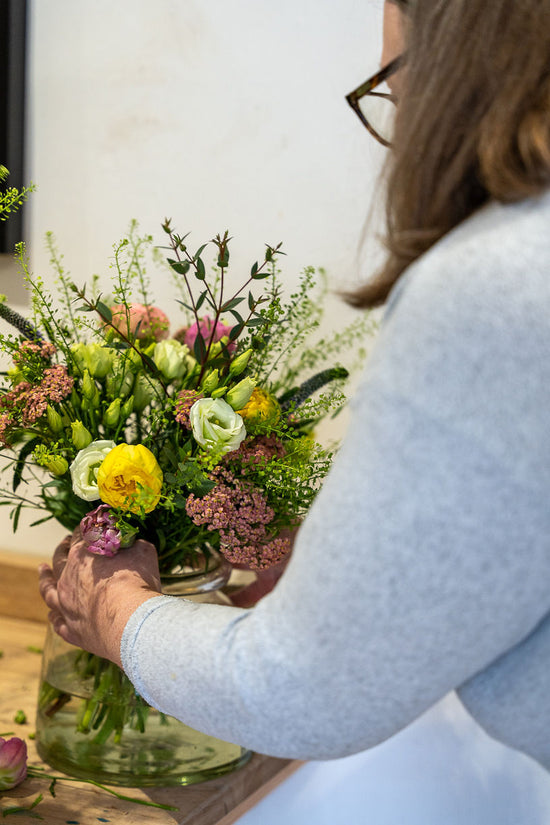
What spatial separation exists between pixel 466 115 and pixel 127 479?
0.39 m

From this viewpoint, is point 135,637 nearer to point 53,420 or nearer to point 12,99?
point 53,420

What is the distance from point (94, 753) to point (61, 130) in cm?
77

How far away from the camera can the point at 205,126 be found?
1053 mm

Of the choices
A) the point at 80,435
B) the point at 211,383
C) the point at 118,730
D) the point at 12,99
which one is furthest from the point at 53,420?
the point at 12,99

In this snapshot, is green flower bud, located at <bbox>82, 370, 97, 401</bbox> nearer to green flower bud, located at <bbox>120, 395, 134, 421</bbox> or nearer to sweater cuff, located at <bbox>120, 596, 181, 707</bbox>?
green flower bud, located at <bbox>120, 395, 134, 421</bbox>

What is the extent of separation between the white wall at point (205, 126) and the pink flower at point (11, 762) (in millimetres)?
570

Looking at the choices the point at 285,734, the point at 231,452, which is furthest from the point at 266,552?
the point at 285,734

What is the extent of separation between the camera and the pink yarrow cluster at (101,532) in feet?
2.26

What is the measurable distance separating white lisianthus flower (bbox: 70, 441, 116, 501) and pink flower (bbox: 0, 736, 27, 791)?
0.26 meters

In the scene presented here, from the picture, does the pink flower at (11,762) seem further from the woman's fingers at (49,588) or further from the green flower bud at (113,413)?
the green flower bud at (113,413)

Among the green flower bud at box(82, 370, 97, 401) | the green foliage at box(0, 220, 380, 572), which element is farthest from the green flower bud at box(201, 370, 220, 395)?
the green flower bud at box(82, 370, 97, 401)

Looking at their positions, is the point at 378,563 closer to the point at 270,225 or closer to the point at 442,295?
the point at 442,295

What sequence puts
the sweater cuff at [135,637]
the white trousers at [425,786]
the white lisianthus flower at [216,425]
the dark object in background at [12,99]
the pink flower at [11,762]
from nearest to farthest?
the sweater cuff at [135,637], the white lisianthus flower at [216,425], the pink flower at [11,762], the white trousers at [425,786], the dark object in background at [12,99]

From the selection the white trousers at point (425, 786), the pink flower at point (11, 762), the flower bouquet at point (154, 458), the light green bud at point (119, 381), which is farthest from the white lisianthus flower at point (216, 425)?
the white trousers at point (425, 786)
